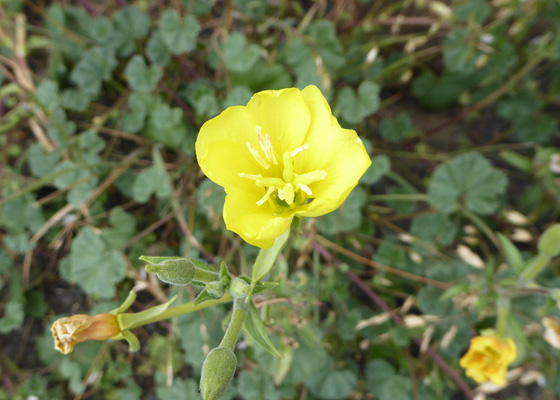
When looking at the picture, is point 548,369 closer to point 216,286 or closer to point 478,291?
point 478,291

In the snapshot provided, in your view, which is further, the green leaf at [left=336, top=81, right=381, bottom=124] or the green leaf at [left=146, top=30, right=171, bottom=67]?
the green leaf at [left=146, top=30, right=171, bottom=67]

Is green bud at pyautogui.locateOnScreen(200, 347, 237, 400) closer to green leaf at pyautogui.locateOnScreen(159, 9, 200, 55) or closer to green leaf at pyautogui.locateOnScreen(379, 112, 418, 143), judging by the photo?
green leaf at pyautogui.locateOnScreen(159, 9, 200, 55)

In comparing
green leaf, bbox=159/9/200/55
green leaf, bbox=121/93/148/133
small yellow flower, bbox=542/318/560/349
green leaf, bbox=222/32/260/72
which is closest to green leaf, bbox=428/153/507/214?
small yellow flower, bbox=542/318/560/349

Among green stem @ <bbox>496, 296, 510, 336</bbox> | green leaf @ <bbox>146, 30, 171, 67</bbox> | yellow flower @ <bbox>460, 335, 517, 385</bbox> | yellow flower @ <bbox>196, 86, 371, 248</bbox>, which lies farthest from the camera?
green leaf @ <bbox>146, 30, 171, 67</bbox>

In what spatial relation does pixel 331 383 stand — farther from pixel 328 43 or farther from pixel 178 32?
pixel 178 32

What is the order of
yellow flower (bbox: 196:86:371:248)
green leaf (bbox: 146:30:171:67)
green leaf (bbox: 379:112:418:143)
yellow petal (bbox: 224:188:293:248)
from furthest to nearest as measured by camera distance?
green leaf (bbox: 379:112:418:143), green leaf (bbox: 146:30:171:67), yellow flower (bbox: 196:86:371:248), yellow petal (bbox: 224:188:293:248)

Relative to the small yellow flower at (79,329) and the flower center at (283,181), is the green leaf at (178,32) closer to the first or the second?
the flower center at (283,181)
